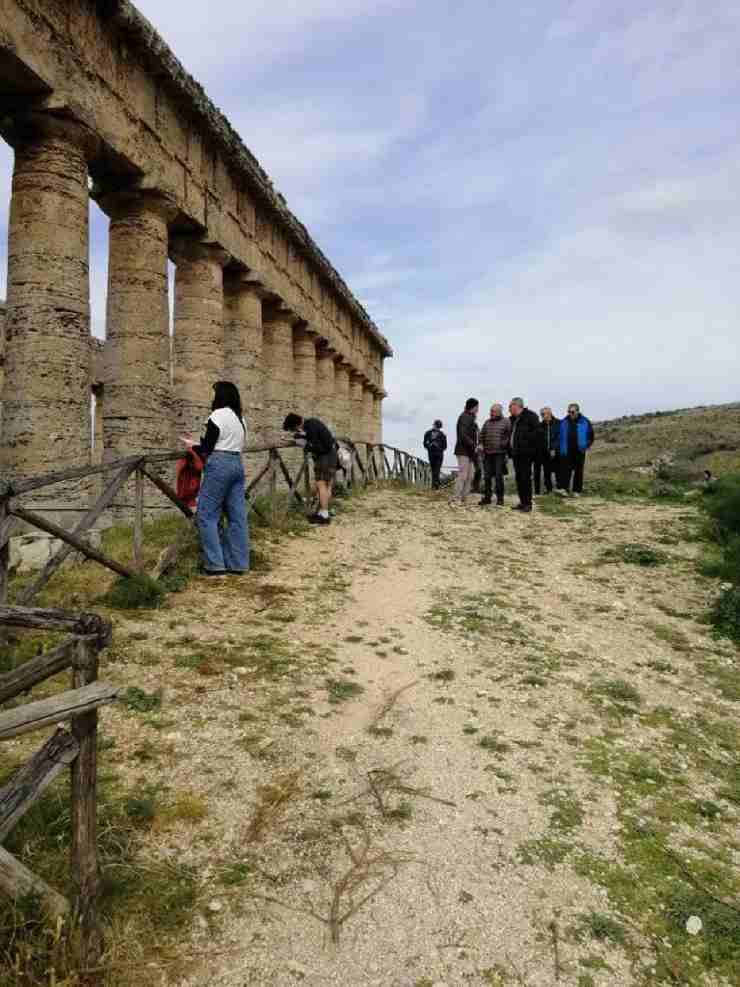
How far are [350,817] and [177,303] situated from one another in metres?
11.4

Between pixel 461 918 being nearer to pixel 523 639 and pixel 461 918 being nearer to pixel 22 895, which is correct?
pixel 22 895

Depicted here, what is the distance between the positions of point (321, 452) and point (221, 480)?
11.8 ft

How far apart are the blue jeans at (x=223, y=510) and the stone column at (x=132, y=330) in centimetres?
327

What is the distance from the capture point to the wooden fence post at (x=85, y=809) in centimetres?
273

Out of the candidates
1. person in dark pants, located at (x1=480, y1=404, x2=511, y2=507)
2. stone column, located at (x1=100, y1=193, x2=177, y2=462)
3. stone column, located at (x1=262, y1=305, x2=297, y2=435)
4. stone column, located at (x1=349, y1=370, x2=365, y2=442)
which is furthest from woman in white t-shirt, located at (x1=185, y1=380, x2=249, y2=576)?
stone column, located at (x1=349, y1=370, x2=365, y2=442)

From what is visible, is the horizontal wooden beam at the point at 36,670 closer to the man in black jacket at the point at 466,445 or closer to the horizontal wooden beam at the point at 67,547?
the horizontal wooden beam at the point at 67,547

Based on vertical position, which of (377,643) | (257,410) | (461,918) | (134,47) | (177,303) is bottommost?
(461,918)

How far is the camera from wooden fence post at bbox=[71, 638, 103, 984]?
8.95 feet

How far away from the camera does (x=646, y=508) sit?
14.4m

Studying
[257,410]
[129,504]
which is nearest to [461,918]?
[129,504]

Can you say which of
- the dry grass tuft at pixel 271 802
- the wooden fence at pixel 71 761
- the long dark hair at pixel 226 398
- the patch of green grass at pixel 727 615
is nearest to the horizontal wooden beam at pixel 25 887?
the wooden fence at pixel 71 761

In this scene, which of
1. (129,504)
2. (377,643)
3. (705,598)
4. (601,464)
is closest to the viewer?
(377,643)

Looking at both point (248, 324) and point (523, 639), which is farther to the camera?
point (248, 324)

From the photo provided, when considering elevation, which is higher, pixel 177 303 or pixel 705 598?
pixel 177 303
